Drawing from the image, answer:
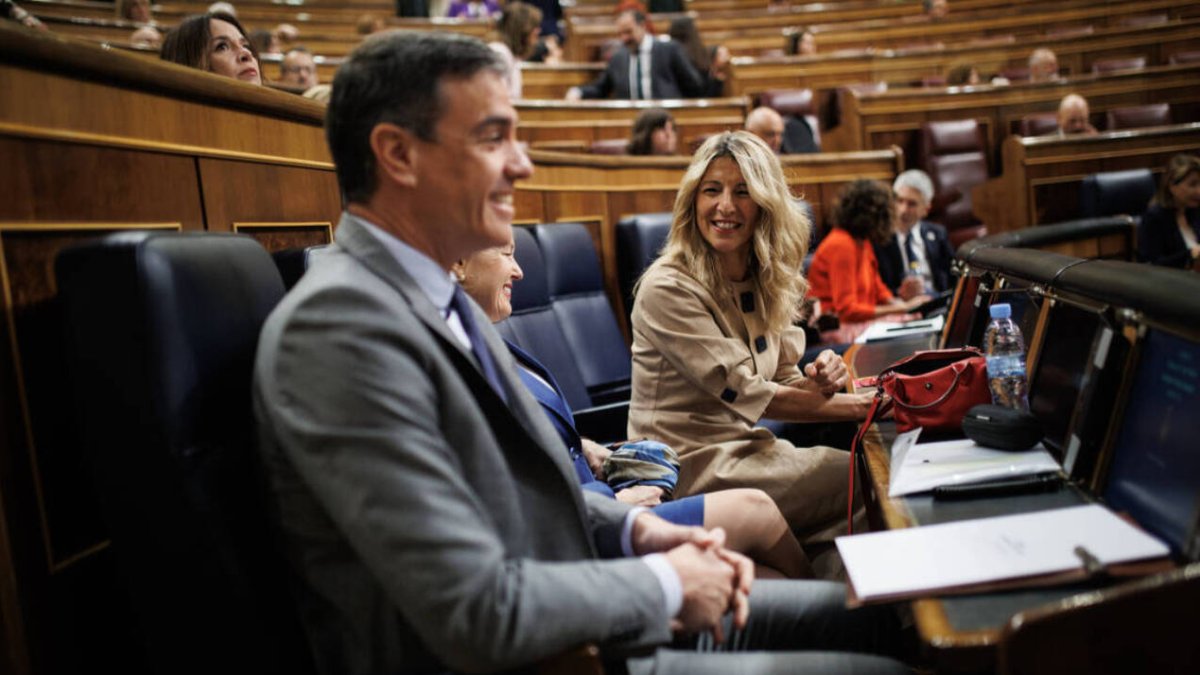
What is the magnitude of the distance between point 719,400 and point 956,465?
0.57 meters

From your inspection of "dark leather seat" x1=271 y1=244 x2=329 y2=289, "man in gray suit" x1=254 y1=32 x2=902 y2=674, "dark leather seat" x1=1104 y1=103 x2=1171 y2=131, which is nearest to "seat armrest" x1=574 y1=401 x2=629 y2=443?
"dark leather seat" x1=271 y1=244 x2=329 y2=289

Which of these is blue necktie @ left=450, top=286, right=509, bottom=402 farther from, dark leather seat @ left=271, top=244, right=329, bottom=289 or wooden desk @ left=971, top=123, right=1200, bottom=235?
wooden desk @ left=971, top=123, right=1200, bottom=235

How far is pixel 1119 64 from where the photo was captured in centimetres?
496

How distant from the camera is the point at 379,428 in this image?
0.62 meters

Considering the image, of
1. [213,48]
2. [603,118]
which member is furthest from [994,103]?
[213,48]

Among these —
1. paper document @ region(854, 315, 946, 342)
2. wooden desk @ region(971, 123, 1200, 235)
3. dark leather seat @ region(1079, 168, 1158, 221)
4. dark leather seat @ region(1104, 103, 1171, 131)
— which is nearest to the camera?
paper document @ region(854, 315, 946, 342)

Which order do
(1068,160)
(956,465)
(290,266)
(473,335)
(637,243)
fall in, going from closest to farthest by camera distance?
(473,335) < (956,465) < (290,266) < (637,243) < (1068,160)

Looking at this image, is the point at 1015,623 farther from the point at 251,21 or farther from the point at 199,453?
the point at 251,21

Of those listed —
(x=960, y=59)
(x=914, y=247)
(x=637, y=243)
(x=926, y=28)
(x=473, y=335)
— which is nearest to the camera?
(x=473, y=335)

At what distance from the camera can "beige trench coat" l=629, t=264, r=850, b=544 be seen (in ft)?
4.54

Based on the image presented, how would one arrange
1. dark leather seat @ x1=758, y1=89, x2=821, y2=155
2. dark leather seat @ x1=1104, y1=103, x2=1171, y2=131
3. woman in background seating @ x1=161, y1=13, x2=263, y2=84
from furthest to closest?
dark leather seat @ x1=1104, y1=103, x2=1171, y2=131, dark leather seat @ x1=758, y1=89, x2=821, y2=155, woman in background seating @ x1=161, y1=13, x2=263, y2=84

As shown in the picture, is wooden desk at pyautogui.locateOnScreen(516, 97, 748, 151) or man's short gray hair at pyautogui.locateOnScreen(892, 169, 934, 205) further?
wooden desk at pyautogui.locateOnScreen(516, 97, 748, 151)

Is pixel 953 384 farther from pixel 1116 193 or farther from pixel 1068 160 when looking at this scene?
pixel 1068 160

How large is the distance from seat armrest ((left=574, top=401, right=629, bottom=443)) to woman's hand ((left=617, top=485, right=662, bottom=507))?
1.97ft
